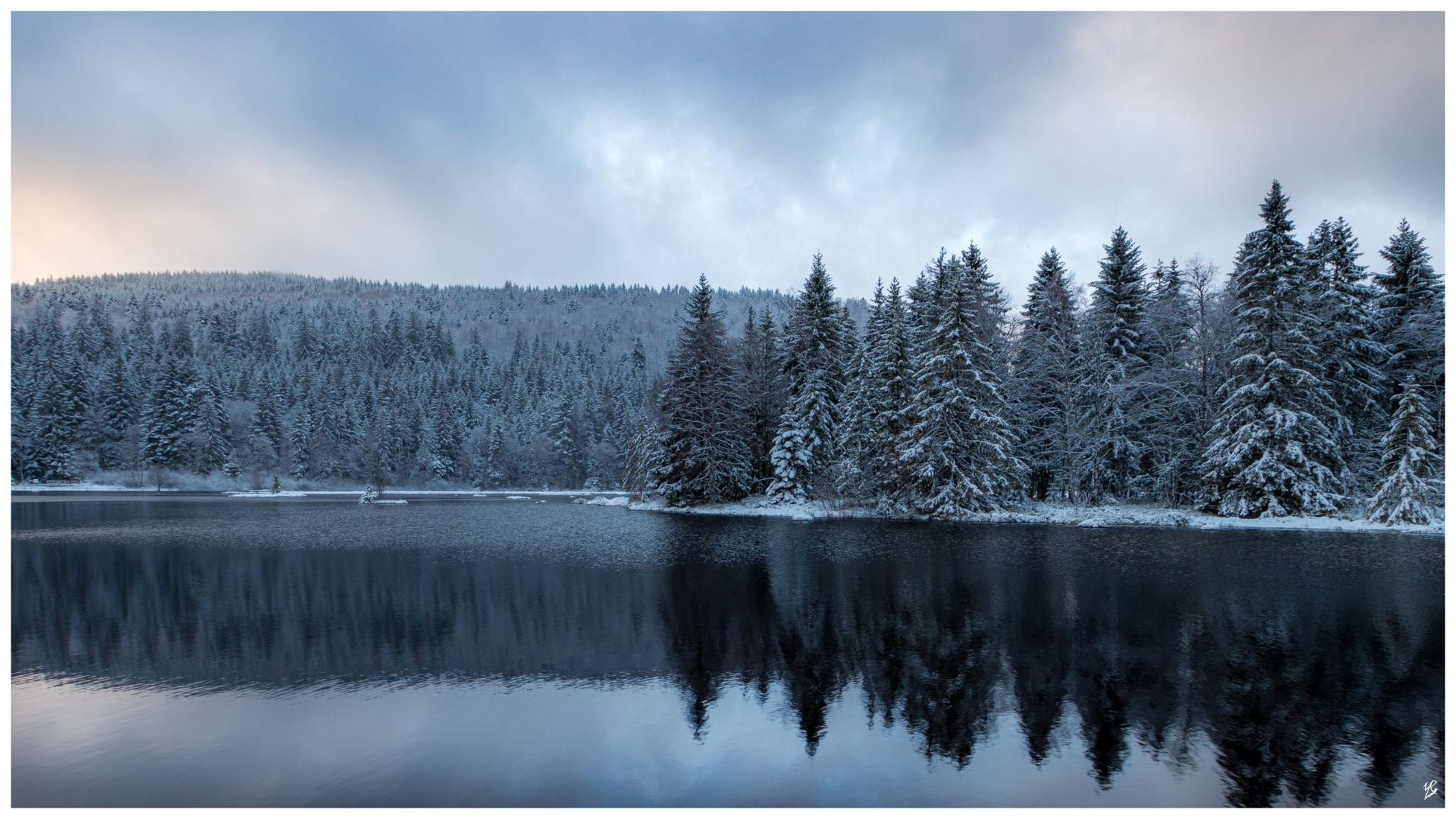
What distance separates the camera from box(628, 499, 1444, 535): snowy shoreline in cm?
2908

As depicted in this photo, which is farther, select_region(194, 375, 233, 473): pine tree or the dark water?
select_region(194, 375, 233, 473): pine tree

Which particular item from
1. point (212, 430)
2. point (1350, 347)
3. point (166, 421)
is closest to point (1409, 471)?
point (1350, 347)

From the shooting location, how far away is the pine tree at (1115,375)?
3816cm

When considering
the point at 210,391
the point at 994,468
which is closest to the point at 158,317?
the point at 210,391

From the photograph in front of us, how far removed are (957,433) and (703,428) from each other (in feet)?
51.6

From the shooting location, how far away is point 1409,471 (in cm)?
2797

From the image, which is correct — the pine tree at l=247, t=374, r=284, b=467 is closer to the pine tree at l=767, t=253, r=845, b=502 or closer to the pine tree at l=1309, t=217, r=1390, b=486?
the pine tree at l=767, t=253, r=845, b=502

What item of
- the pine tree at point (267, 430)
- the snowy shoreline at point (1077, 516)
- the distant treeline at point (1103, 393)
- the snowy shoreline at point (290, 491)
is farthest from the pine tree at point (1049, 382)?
the pine tree at point (267, 430)

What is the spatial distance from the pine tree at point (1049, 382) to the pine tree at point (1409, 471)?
1249cm

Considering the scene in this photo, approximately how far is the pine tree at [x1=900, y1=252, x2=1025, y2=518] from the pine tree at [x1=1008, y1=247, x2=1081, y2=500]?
3.58 meters

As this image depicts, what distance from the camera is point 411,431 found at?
3949 inches

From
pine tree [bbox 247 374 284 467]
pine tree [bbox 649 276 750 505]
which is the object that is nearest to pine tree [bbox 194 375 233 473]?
pine tree [bbox 247 374 284 467]

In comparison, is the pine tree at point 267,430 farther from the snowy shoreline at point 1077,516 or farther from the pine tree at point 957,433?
the pine tree at point 957,433

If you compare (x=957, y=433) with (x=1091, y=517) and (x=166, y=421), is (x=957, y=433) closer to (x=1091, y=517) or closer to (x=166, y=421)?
(x=1091, y=517)
